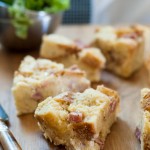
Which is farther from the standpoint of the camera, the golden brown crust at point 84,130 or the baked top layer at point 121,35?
the baked top layer at point 121,35

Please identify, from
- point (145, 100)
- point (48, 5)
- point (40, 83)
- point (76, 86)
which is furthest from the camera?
point (48, 5)

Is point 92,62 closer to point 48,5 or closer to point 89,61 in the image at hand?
point 89,61

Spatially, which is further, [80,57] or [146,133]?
[80,57]

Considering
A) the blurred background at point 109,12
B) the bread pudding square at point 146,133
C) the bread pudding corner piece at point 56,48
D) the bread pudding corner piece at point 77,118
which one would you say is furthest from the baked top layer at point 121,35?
the blurred background at point 109,12

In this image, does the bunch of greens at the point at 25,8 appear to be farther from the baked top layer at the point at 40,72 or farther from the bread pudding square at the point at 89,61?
the baked top layer at the point at 40,72

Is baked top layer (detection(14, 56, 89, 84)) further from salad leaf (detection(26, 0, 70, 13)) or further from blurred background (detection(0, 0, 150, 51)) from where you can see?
salad leaf (detection(26, 0, 70, 13))

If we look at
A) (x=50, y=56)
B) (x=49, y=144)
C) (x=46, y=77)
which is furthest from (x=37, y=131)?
(x=50, y=56)

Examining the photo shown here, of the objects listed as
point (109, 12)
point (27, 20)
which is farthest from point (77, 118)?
point (109, 12)

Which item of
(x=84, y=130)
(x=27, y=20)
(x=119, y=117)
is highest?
(x=27, y=20)
